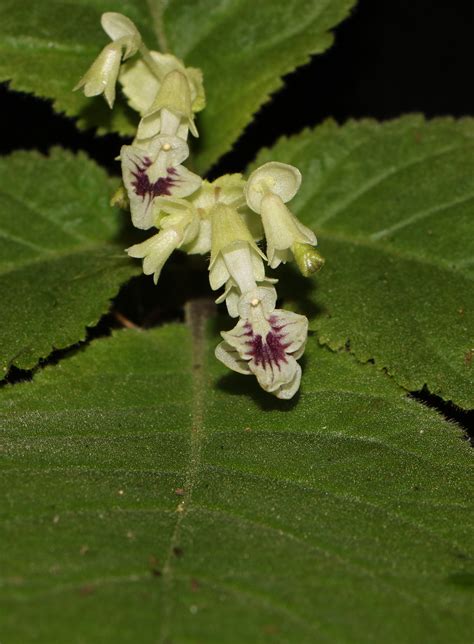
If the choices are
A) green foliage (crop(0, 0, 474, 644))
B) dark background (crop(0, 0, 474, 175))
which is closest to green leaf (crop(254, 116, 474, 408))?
green foliage (crop(0, 0, 474, 644))

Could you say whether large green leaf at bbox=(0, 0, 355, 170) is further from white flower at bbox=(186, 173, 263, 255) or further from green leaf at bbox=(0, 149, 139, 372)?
white flower at bbox=(186, 173, 263, 255)

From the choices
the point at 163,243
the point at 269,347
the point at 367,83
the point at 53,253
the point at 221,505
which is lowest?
the point at 367,83

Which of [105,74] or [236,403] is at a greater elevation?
[105,74]

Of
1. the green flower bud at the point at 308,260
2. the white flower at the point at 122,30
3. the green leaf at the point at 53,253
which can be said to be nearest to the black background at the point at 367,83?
the green leaf at the point at 53,253

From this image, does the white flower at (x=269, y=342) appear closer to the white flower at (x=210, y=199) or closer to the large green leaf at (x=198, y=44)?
the white flower at (x=210, y=199)

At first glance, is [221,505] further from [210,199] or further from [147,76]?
[147,76]

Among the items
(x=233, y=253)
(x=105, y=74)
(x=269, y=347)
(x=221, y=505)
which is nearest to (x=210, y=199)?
(x=233, y=253)

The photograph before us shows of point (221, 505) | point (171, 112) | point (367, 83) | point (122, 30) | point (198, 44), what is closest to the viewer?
point (221, 505)
